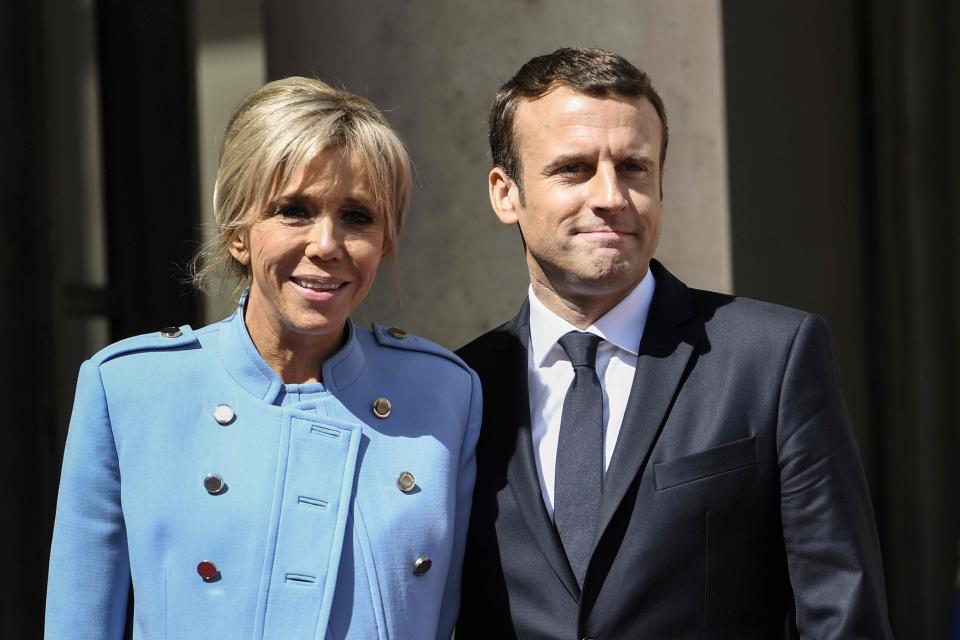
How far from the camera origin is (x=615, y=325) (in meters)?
2.62

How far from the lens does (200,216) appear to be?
450 centimetres

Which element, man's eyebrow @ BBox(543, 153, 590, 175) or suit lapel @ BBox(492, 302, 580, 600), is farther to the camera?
man's eyebrow @ BBox(543, 153, 590, 175)

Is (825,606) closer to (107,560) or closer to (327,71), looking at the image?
(107,560)

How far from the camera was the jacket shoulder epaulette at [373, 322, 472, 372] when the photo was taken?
8.63ft

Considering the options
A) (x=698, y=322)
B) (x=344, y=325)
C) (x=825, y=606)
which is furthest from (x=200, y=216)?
(x=825, y=606)

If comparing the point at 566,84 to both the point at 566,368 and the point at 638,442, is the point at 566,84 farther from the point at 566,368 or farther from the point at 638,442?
the point at 638,442

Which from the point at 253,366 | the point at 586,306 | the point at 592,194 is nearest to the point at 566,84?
the point at 592,194

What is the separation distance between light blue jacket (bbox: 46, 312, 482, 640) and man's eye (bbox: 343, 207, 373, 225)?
0.28 m

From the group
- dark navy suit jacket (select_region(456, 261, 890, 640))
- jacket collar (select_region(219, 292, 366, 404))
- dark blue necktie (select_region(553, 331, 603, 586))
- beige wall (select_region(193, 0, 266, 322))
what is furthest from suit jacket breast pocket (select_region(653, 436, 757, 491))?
beige wall (select_region(193, 0, 266, 322))

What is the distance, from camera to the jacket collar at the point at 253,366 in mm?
2385

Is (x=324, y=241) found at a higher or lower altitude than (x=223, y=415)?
higher

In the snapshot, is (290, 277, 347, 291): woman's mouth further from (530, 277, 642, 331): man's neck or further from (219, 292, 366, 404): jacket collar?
(530, 277, 642, 331): man's neck

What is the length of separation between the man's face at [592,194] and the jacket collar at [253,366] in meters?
0.51

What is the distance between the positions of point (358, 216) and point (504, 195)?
22.1 inches
